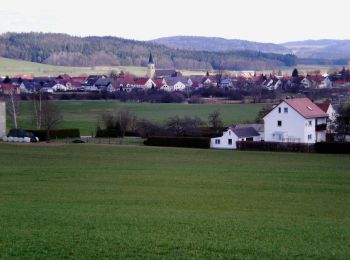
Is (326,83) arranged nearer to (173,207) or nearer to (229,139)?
(229,139)

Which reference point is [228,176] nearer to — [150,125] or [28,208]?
[28,208]

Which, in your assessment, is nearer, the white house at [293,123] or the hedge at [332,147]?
the hedge at [332,147]

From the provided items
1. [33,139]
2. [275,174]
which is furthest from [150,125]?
[275,174]

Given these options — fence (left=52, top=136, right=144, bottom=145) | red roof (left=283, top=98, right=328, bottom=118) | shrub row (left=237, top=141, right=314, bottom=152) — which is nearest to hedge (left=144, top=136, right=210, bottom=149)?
fence (left=52, top=136, right=144, bottom=145)

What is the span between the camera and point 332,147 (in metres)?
46.8

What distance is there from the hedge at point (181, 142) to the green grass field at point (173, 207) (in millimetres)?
12169

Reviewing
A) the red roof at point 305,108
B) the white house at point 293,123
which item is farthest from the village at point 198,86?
the white house at point 293,123

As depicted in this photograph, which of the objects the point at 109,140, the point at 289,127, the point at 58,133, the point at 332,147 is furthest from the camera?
the point at 58,133

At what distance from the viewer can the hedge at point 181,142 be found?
5316cm

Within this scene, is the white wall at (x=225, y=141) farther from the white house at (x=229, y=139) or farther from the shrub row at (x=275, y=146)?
the shrub row at (x=275, y=146)

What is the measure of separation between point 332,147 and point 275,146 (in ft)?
14.6

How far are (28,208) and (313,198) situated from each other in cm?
937

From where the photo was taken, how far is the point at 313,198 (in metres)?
22.2

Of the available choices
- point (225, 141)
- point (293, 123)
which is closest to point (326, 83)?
point (293, 123)
